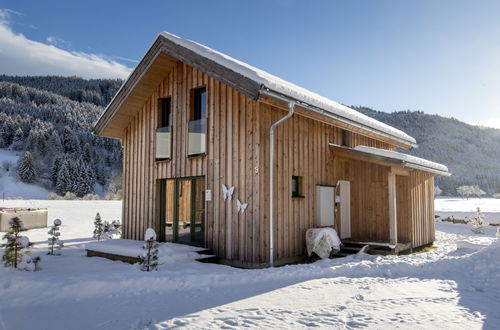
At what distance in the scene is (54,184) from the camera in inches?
2144

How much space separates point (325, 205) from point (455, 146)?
296 feet

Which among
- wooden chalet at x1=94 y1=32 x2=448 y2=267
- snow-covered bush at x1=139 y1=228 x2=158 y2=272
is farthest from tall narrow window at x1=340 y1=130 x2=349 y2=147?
snow-covered bush at x1=139 y1=228 x2=158 y2=272

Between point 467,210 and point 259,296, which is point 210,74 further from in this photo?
point 467,210

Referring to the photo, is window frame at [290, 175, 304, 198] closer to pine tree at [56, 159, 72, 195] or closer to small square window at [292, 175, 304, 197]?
small square window at [292, 175, 304, 197]

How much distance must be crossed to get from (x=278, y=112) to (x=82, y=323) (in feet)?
19.6

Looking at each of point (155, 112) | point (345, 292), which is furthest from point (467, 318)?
point (155, 112)

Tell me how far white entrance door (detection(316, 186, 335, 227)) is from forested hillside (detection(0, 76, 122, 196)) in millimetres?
49758

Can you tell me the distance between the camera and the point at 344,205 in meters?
11.3

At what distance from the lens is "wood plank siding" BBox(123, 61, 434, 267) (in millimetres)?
8203

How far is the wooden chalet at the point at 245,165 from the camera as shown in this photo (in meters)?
8.19

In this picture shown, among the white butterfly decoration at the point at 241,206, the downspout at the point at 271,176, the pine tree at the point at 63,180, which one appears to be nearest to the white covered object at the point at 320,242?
the downspout at the point at 271,176

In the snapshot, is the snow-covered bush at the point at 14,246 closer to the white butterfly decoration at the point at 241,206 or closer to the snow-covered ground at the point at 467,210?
the white butterfly decoration at the point at 241,206

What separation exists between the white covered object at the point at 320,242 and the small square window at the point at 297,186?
3.14 ft

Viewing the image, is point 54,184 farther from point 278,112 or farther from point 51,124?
point 278,112
